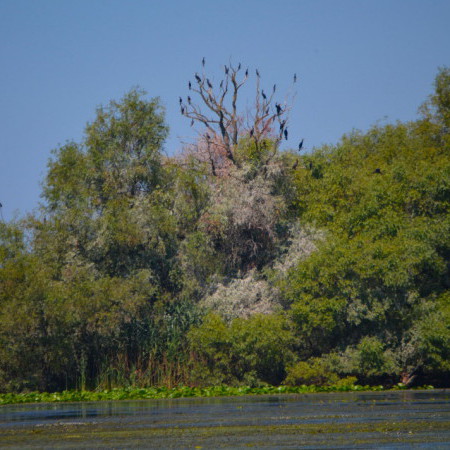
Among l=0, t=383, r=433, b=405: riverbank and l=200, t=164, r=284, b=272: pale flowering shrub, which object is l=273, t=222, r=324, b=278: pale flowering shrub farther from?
l=0, t=383, r=433, b=405: riverbank

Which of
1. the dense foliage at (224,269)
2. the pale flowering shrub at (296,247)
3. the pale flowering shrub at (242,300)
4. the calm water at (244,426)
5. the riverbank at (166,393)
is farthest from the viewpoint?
the pale flowering shrub at (296,247)

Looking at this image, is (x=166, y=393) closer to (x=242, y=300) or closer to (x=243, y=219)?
(x=242, y=300)

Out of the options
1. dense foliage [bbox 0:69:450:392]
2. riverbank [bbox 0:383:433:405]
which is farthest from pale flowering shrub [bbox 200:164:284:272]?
riverbank [bbox 0:383:433:405]

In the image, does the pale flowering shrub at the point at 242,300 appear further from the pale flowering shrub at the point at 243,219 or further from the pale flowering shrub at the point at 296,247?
the pale flowering shrub at the point at 243,219

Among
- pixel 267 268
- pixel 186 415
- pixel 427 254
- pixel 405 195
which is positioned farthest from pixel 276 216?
pixel 186 415

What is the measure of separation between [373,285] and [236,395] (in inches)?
322

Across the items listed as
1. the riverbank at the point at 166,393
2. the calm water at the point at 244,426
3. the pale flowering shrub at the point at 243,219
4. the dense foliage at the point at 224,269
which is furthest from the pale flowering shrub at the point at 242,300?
the calm water at the point at 244,426

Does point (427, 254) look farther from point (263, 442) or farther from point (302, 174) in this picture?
point (263, 442)

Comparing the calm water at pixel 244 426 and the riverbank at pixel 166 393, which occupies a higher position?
the riverbank at pixel 166 393

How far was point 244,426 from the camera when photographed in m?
16.3

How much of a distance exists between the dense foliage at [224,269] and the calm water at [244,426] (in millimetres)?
10451

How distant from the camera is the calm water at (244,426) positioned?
1332 cm

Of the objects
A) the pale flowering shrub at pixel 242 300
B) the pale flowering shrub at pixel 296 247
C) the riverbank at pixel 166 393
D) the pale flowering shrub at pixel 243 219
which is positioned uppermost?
the pale flowering shrub at pixel 243 219

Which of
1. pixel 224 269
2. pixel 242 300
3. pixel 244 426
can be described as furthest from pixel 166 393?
pixel 244 426
